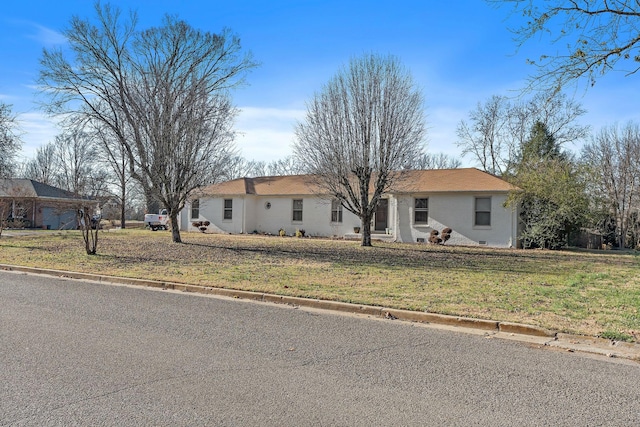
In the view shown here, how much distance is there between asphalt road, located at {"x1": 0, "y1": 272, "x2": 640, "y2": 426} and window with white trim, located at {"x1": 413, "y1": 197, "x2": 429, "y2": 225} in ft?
58.3

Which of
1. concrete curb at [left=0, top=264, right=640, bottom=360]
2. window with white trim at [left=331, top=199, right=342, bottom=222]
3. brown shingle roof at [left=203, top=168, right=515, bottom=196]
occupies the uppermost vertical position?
brown shingle roof at [left=203, top=168, right=515, bottom=196]

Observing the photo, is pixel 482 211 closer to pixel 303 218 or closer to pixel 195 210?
pixel 303 218

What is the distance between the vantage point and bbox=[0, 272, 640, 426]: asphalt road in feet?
12.7

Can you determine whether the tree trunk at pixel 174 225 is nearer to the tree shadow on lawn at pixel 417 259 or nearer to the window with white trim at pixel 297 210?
the tree shadow on lawn at pixel 417 259

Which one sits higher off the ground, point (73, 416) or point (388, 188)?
point (388, 188)

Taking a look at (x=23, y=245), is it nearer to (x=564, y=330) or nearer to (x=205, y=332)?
(x=205, y=332)

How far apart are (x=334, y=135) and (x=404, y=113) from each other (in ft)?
10.4

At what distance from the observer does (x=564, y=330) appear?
6.66 meters

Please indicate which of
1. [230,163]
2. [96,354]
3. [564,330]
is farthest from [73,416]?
[230,163]

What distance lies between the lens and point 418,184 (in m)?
24.9

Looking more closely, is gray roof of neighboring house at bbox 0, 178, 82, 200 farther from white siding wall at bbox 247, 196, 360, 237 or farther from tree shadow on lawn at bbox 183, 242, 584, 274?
tree shadow on lawn at bbox 183, 242, 584, 274

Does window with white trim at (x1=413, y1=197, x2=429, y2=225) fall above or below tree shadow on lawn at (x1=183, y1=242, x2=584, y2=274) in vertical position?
above

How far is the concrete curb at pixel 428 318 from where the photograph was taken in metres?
6.05

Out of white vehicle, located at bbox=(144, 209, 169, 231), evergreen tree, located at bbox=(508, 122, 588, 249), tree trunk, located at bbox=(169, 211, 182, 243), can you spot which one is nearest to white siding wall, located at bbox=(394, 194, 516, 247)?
evergreen tree, located at bbox=(508, 122, 588, 249)
